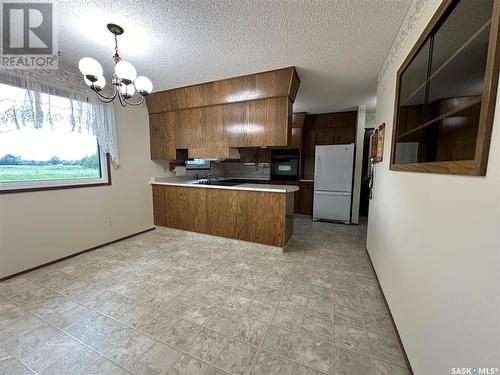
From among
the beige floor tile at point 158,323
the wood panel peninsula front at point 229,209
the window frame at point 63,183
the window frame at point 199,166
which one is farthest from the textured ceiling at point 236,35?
the beige floor tile at point 158,323

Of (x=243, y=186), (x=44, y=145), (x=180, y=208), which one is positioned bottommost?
(x=180, y=208)

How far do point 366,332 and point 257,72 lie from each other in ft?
9.85

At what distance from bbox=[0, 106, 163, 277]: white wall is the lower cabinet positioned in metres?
0.44

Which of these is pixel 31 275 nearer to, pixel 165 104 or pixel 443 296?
pixel 165 104

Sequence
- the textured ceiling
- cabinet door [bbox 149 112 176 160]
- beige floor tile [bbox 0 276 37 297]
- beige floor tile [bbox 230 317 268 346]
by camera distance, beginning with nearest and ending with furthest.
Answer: beige floor tile [bbox 230 317 268 346] < the textured ceiling < beige floor tile [bbox 0 276 37 297] < cabinet door [bbox 149 112 176 160]

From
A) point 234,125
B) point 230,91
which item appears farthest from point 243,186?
point 230,91

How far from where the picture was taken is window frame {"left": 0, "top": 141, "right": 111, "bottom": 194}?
Result: 6.84 ft

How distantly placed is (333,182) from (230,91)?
9.30 ft

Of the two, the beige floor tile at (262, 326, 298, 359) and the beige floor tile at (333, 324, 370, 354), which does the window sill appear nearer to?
the beige floor tile at (262, 326, 298, 359)

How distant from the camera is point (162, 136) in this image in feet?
11.7

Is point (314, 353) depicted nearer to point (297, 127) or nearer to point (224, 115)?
point (224, 115)

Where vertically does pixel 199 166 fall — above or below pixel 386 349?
above

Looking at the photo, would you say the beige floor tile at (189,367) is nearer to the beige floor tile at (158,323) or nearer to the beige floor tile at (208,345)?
the beige floor tile at (208,345)

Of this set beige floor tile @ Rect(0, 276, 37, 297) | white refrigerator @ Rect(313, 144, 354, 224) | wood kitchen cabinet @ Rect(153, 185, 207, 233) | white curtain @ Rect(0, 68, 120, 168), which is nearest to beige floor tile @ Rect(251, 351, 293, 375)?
wood kitchen cabinet @ Rect(153, 185, 207, 233)
